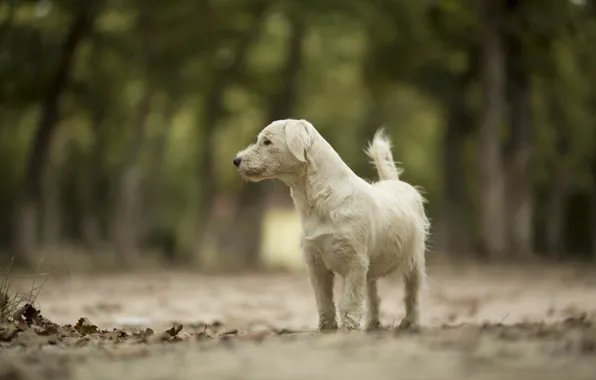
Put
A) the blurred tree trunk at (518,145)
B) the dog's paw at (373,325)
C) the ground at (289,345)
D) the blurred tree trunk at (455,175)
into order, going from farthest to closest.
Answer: the blurred tree trunk at (455,175), the blurred tree trunk at (518,145), the dog's paw at (373,325), the ground at (289,345)

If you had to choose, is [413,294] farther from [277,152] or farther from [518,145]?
[518,145]

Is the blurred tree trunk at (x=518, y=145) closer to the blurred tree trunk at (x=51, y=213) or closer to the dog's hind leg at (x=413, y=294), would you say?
the blurred tree trunk at (x=51, y=213)

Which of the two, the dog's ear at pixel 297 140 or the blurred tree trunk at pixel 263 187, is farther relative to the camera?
the blurred tree trunk at pixel 263 187

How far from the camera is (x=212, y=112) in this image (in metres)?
31.4

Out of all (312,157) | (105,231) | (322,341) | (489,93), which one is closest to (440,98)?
Result: (489,93)

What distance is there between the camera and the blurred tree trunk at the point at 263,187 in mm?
30844

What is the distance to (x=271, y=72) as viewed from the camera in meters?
32.5

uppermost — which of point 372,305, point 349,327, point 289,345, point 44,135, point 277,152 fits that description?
point 44,135

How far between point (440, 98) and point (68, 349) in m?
26.2

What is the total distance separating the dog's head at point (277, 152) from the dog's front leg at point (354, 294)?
3.41 ft

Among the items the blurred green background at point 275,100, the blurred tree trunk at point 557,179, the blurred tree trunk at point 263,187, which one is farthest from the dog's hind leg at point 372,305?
the blurred tree trunk at point 557,179

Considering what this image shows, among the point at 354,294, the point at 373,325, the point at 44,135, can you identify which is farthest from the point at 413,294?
the point at 44,135

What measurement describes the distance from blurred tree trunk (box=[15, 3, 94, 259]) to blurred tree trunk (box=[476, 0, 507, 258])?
36.9 feet

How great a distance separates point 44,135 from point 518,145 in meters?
14.7
